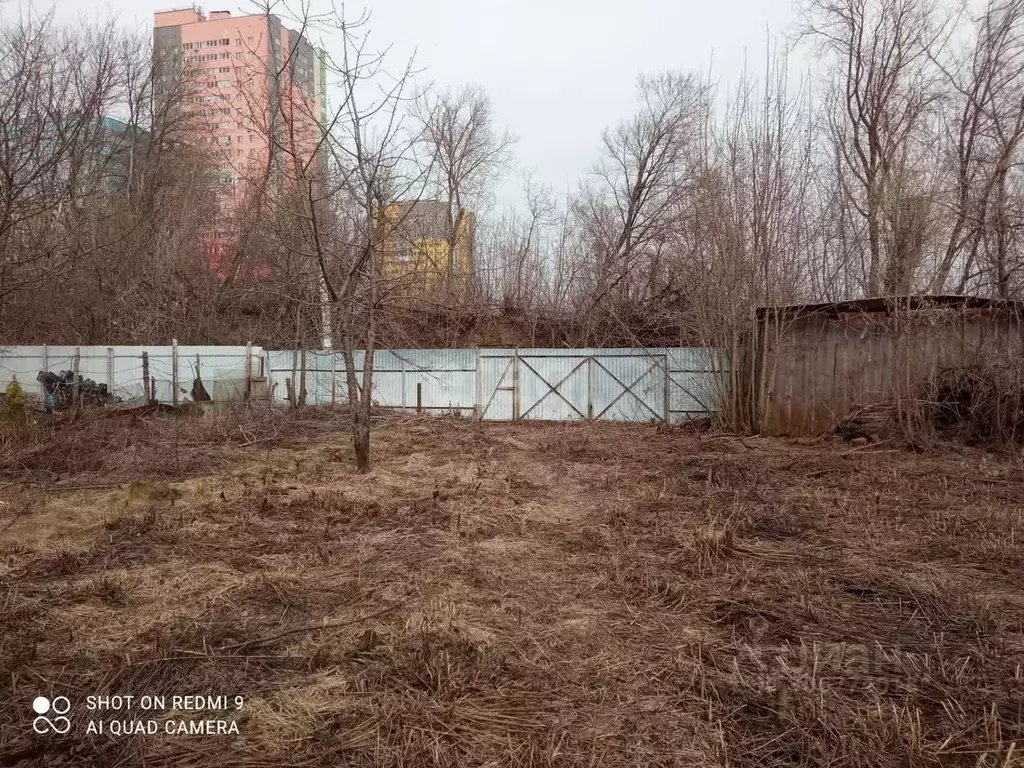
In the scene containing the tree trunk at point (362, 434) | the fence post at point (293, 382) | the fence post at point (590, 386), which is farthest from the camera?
the fence post at point (590, 386)

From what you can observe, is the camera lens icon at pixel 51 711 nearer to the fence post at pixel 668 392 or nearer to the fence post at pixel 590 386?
the fence post at pixel 590 386

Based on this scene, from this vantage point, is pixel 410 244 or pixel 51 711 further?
pixel 410 244

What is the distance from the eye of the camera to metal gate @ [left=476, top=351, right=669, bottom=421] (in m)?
15.8

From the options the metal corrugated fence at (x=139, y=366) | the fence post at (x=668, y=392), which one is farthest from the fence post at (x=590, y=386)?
the metal corrugated fence at (x=139, y=366)

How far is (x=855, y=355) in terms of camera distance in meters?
12.3

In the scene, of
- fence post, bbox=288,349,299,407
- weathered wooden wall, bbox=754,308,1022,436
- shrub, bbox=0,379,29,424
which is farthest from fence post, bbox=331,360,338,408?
weathered wooden wall, bbox=754,308,1022,436

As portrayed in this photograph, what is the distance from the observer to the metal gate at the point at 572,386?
15.8m

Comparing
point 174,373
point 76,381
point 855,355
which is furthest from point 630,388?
point 76,381

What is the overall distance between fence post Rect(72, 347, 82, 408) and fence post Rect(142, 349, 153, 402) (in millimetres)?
1320

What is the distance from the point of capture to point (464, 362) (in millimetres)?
16859

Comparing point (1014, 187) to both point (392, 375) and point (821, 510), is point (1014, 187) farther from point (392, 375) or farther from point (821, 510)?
point (392, 375)

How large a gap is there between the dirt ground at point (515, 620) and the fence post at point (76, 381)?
6.79 meters

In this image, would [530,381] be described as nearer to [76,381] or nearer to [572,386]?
[572,386]

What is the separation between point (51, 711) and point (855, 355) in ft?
44.1
